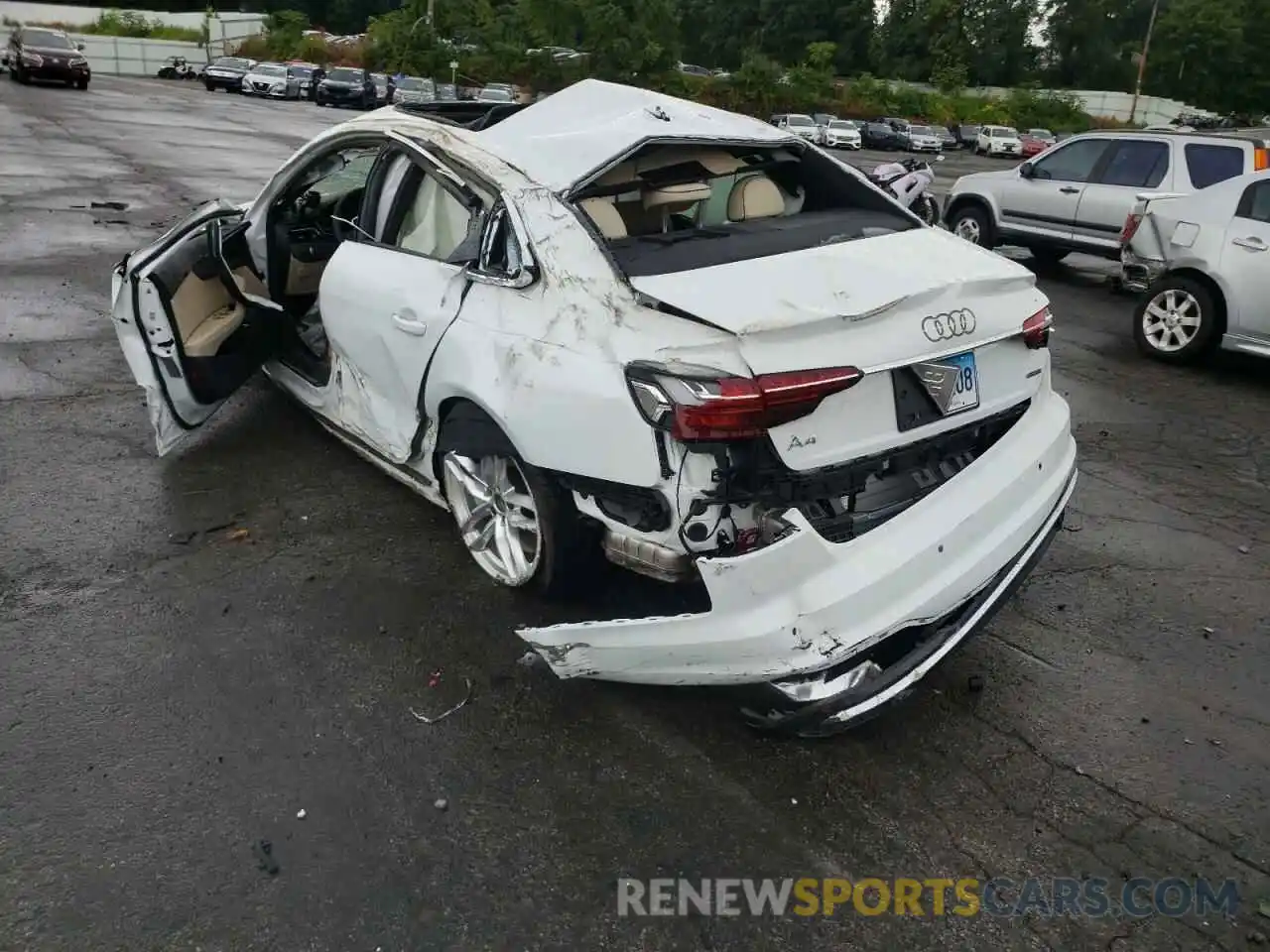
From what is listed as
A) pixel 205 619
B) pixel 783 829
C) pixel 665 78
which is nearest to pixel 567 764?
pixel 783 829

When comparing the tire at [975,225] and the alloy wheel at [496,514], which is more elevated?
the tire at [975,225]

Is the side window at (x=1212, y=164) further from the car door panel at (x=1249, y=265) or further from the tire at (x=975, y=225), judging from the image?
the car door panel at (x=1249, y=265)

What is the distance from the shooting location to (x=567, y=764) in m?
3.00

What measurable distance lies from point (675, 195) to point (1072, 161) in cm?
872

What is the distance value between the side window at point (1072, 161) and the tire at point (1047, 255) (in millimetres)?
801

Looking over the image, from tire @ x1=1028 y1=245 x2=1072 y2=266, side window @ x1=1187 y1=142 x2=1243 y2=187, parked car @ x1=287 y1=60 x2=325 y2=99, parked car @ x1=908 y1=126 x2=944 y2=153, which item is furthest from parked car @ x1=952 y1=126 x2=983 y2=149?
side window @ x1=1187 y1=142 x2=1243 y2=187

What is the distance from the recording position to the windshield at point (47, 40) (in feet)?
108

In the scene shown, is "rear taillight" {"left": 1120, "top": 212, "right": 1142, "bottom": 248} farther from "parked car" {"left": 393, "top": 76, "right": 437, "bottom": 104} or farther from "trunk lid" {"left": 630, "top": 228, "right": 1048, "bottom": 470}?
"parked car" {"left": 393, "top": 76, "right": 437, "bottom": 104}

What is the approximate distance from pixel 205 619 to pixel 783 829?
226 cm

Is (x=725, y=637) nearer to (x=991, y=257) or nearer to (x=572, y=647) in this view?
(x=572, y=647)

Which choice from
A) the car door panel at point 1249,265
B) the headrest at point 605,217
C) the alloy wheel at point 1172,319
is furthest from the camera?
the alloy wheel at point 1172,319

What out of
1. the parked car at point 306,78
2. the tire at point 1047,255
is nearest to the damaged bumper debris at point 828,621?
the tire at point 1047,255

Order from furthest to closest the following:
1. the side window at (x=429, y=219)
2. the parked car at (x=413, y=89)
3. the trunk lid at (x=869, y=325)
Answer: the parked car at (x=413, y=89)
the side window at (x=429, y=219)
the trunk lid at (x=869, y=325)

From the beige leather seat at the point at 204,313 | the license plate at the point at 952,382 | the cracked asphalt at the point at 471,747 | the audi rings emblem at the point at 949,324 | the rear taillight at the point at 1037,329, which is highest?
the audi rings emblem at the point at 949,324
